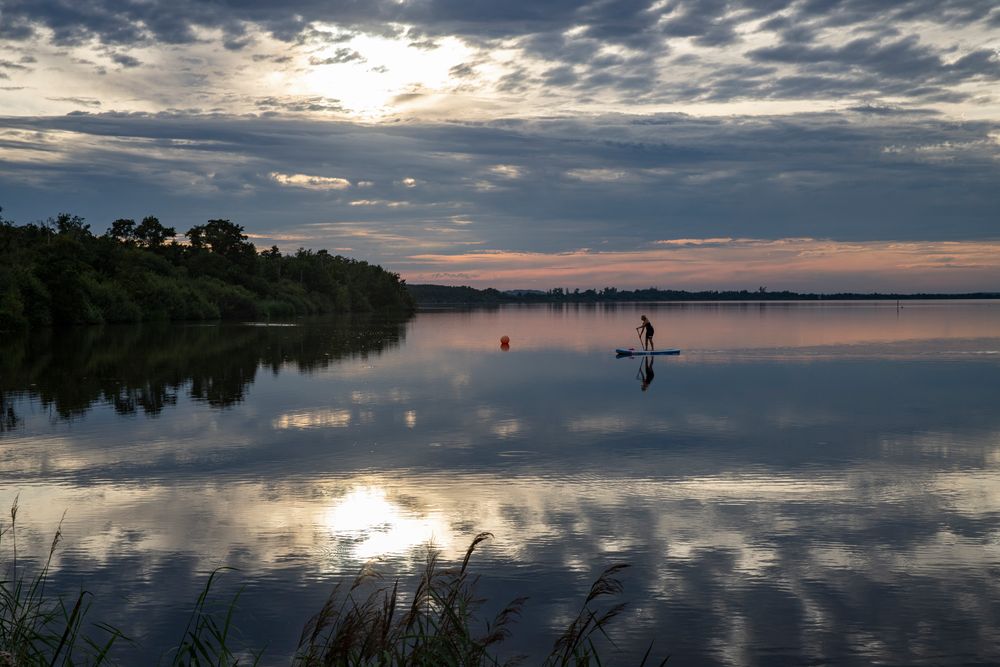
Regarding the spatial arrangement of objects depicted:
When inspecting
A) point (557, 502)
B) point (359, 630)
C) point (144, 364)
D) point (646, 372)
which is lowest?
point (646, 372)

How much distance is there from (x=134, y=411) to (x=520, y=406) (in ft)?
42.6

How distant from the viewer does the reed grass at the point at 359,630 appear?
632 centimetres

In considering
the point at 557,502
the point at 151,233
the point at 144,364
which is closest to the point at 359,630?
the point at 557,502

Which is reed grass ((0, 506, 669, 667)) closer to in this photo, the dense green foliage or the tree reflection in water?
the tree reflection in water

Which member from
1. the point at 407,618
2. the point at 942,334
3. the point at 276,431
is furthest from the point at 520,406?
the point at 942,334

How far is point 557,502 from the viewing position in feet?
52.1

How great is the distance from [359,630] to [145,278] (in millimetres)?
114369

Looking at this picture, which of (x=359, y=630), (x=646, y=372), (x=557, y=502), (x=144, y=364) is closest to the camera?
(x=359, y=630)

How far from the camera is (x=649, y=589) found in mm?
11266

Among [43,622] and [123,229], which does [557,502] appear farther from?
[123,229]

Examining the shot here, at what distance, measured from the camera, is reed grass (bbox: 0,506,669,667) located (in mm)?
6324

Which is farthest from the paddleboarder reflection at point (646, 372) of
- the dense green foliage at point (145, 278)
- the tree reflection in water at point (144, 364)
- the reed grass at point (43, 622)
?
the dense green foliage at point (145, 278)

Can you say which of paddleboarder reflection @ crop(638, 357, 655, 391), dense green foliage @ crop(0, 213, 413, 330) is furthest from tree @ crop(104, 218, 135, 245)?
paddleboarder reflection @ crop(638, 357, 655, 391)

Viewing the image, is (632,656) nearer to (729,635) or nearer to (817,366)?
(729,635)
